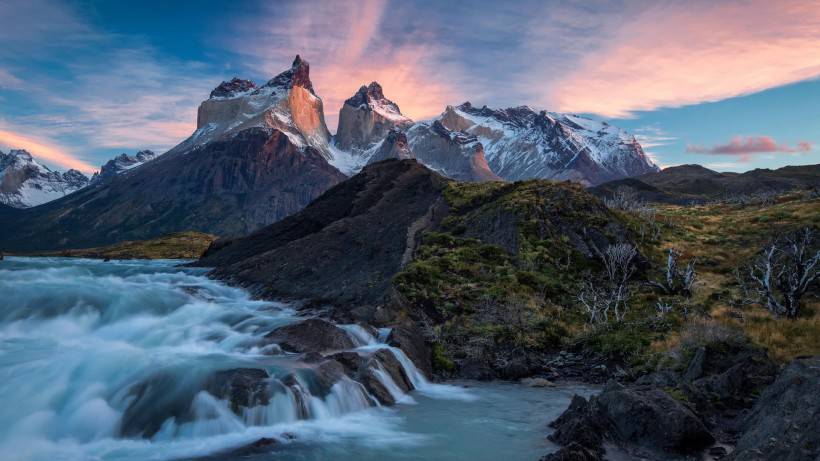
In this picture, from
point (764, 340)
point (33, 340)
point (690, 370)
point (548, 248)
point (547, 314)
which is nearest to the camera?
point (690, 370)

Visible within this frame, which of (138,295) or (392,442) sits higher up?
(138,295)

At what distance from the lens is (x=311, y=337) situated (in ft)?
75.5

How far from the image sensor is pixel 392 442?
15.1m

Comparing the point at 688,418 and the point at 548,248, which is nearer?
the point at 688,418

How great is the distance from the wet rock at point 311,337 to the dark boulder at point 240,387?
15.7ft

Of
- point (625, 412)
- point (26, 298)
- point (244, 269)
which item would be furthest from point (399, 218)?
point (625, 412)

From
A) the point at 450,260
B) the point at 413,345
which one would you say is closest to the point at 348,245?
the point at 450,260

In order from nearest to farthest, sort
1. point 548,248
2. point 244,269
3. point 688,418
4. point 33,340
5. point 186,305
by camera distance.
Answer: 1. point 688,418
2. point 33,340
3. point 186,305
4. point 548,248
5. point 244,269

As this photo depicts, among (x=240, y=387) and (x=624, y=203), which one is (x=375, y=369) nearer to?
(x=240, y=387)

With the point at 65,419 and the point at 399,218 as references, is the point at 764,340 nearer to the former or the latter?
the point at 65,419

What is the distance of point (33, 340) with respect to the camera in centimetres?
2528

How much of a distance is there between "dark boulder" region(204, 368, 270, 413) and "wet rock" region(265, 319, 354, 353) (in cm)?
478

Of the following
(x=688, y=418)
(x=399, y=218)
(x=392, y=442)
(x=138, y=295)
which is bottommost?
(x=392, y=442)

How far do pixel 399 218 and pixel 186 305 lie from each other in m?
24.4
